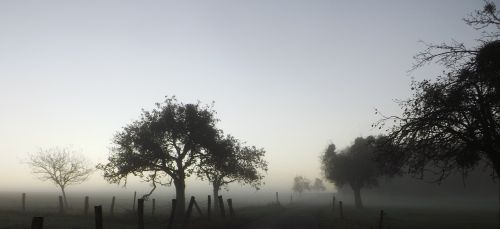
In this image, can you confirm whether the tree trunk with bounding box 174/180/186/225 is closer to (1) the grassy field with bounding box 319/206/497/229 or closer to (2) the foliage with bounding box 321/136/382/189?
(1) the grassy field with bounding box 319/206/497/229

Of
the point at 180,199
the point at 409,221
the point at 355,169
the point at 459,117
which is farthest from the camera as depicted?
the point at 355,169

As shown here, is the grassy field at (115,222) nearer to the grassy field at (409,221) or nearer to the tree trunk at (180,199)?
the tree trunk at (180,199)

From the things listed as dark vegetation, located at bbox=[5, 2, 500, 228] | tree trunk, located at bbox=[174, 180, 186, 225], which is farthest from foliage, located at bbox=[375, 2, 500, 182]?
tree trunk, located at bbox=[174, 180, 186, 225]

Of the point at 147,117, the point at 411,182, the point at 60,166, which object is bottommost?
the point at 411,182

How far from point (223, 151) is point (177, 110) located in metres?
7.10

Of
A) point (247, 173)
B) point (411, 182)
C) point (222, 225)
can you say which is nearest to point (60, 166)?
point (247, 173)

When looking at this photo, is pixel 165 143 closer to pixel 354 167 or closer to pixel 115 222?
pixel 115 222

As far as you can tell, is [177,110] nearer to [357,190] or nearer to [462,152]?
[462,152]

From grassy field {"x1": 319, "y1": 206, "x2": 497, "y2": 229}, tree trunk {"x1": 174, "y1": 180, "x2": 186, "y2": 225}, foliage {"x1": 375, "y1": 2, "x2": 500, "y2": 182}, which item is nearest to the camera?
foliage {"x1": 375, "y1": 2, "x2": 500, "y2": 182}

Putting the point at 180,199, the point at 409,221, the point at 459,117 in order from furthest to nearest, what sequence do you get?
the point at 180,199 < the point at 409,221 < the point at 459,117

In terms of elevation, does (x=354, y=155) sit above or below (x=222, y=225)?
above

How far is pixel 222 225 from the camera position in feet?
91.8

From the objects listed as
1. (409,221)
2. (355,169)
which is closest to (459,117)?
(409,221)

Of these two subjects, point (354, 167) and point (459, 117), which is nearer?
point (459, 117)
